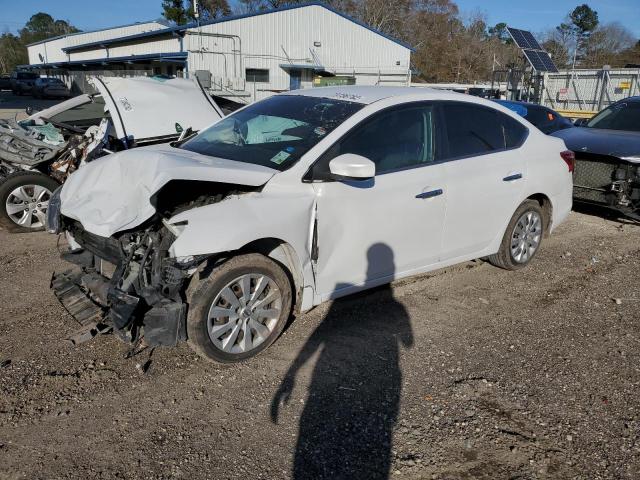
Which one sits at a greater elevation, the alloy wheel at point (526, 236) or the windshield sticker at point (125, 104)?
the windshield sticker at point (125, 104)

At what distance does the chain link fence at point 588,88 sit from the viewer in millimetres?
18328

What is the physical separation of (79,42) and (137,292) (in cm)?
6175

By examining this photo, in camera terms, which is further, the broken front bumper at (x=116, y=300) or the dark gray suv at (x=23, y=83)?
the dark gray suv at (x=23, y=83)

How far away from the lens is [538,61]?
837 inches

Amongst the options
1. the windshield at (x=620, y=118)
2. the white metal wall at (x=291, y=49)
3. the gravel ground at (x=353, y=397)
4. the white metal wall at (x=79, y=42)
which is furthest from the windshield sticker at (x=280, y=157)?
the white metal wall at (x=79, y=42)

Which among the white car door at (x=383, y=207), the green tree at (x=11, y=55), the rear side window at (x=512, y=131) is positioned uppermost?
the green tree at (x=11, y=55)

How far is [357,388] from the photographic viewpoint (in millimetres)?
3438

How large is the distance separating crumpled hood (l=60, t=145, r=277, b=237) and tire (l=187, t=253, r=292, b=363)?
0.55m

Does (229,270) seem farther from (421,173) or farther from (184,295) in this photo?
(421,173)

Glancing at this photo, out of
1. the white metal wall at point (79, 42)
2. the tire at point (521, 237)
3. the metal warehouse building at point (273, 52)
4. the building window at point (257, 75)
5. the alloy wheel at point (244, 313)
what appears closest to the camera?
the alloy wheel at point (244, 313)

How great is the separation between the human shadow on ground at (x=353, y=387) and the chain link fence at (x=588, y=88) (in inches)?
700

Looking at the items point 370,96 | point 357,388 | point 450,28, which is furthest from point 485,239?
point 450,28

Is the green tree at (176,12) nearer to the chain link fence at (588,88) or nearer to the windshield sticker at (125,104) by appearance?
the chain link fence at (588,88)

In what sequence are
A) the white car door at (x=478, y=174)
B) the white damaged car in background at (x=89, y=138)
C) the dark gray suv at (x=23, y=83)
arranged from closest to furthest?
the white car door at (x=478, y=174)
the white damaged car in background at (x=89, y=138)
the dark gray suv at (x=23, y=83)
